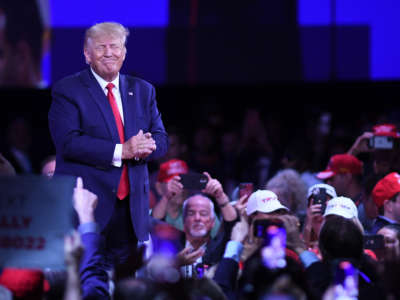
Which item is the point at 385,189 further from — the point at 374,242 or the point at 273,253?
the point at 273,253

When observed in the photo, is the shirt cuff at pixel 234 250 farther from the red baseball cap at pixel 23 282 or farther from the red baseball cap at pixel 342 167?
the red baseball cap at pixel 342 167

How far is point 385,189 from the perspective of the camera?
516cm

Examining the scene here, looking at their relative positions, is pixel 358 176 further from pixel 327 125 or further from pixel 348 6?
pixel 348 6

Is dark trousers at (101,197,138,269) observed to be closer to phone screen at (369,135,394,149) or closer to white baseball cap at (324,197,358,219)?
white baseball cap at (324,197,358,219)

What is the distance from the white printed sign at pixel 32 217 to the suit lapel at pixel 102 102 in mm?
914

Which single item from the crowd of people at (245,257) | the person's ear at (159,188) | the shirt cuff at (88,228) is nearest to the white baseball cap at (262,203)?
the crowd of people at (245,257)

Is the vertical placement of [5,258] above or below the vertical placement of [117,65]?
below

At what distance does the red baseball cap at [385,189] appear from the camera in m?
5.11

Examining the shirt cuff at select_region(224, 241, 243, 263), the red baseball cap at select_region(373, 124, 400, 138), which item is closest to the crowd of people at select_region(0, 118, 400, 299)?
the shirt cuff at select_region(224, 241, 243, 263)

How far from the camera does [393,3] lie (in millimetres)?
8320

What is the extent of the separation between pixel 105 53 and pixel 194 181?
1.30m

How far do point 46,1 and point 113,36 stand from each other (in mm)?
5055

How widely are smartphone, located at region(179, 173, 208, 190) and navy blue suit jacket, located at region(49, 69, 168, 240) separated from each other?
0.92 m

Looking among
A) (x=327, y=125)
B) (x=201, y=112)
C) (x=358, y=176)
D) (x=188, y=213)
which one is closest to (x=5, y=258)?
(x=188, y=213)
